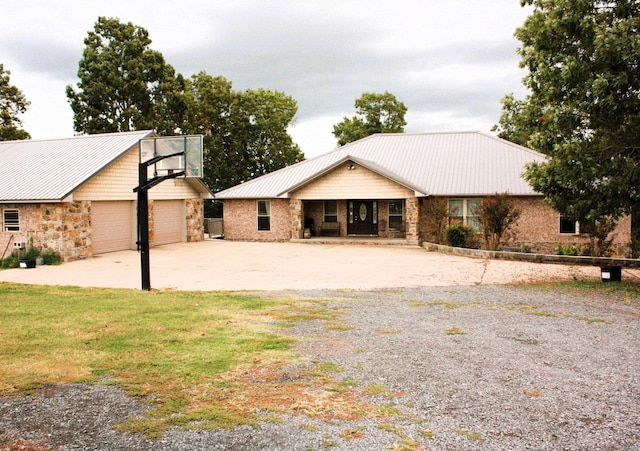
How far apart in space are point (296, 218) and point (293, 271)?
11.9 m

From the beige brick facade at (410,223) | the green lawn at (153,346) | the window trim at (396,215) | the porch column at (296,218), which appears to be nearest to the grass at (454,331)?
the green lawn at (153,346)

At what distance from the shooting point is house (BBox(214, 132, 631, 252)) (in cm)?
2506

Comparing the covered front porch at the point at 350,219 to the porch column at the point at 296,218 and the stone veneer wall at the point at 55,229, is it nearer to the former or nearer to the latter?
the porch column at the point at 296,218

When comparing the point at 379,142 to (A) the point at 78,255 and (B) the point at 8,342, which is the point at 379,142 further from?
(B) the point at 8,342

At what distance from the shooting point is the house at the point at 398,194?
25.1 metres

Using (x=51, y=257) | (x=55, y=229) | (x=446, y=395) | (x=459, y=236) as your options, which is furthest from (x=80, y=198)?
(x=446, y=395)

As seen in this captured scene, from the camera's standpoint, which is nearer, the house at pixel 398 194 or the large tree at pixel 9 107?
the house at pixel 398 194

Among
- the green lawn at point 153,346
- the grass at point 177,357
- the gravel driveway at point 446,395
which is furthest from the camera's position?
the green lawn at point 153,346

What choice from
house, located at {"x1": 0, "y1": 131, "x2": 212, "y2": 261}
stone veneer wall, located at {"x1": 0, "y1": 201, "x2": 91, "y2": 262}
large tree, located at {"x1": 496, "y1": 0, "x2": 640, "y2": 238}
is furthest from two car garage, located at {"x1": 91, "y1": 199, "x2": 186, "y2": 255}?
large tree, located at {"x1": 496, "y1": 0, "x2": 640, "y2": 238}

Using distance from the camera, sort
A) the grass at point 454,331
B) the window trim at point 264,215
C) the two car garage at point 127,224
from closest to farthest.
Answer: the grass at point 454,331
the two car garage at point 127,224
the window trim at point 264,215

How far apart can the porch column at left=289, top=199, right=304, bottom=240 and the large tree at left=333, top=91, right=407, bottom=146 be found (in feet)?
74.6

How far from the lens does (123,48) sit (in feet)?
142

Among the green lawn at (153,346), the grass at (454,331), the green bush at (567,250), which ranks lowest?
the grass at (454,331)

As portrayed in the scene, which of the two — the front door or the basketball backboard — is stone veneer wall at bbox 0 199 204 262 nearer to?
the basketball backboard
